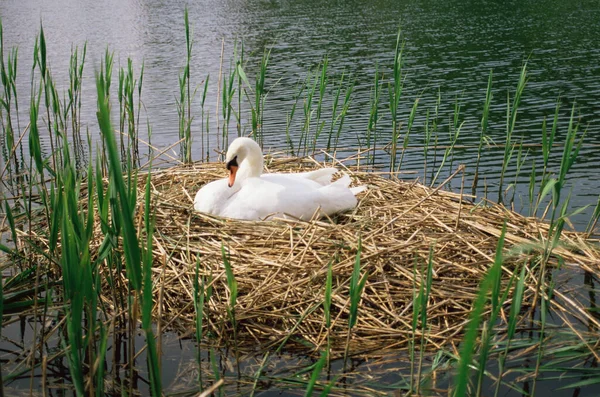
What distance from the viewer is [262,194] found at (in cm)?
555

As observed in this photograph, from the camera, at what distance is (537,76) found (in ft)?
53.1

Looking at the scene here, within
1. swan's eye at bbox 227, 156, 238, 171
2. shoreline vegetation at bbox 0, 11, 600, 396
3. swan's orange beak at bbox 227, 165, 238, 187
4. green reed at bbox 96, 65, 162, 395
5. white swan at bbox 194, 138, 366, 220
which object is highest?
green reed at bbox 96, 65, 162, 395

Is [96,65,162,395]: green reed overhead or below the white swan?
overhead

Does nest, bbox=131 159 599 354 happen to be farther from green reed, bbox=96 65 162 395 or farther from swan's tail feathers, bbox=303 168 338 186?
green reed, bbox=96 65 162 395

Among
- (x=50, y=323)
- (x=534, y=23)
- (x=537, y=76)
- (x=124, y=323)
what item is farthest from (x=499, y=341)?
(x=534, y=23)

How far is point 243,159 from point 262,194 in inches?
22.4

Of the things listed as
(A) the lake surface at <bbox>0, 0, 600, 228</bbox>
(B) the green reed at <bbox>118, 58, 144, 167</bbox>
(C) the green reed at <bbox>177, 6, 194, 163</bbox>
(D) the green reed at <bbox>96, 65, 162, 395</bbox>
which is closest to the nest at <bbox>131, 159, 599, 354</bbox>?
(D) the green reed at <bbox>96, 65, 162, 395</bbox>

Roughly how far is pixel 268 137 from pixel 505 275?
24.5ft

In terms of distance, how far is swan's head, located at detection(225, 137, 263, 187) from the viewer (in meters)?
5.82

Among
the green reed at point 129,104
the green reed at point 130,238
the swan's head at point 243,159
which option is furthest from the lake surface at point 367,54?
the green reed at point 130,238

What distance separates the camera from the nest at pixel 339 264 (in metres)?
4.27

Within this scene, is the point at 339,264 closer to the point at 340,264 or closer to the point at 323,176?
the point at 340,264

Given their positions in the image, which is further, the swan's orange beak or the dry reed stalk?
the swan's orange beak

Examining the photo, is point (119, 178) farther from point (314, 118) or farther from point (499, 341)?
point (314, 118)
